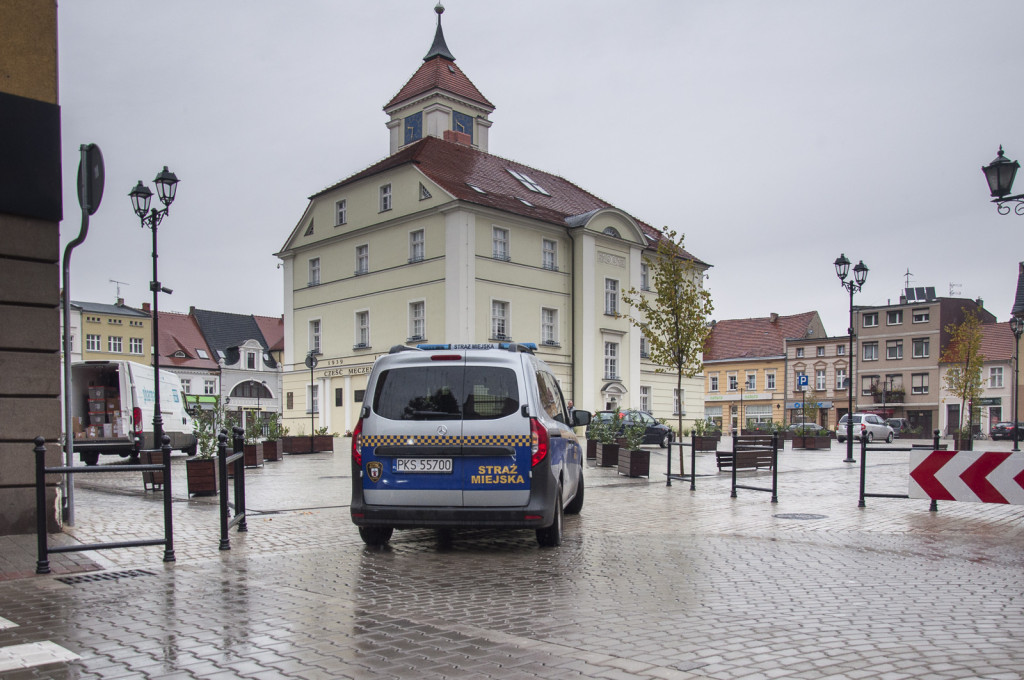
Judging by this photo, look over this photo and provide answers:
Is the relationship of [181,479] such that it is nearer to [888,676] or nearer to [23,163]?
[23,163]

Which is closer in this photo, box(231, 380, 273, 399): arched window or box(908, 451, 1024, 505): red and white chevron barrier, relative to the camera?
box(908, 451, 1024, 505): red and white chevron barrier

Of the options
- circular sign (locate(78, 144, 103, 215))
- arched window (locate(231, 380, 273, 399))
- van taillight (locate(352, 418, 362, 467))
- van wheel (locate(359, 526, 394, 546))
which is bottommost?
arched window (locate(231, 380, 273, 399))

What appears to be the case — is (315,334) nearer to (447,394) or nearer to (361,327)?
(361,327)

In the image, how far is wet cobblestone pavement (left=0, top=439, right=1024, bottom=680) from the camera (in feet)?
16.2

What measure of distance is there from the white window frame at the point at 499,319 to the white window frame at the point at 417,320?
3.33 meters

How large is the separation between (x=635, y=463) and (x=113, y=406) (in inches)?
548

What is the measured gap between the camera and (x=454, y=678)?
4.62 m

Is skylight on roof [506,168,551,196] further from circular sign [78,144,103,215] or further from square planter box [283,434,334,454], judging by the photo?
circular sign [78,144,103,215]

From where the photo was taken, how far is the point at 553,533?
926 centimetres

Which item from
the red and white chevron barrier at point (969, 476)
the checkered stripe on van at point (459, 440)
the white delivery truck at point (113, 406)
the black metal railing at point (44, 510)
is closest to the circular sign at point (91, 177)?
the black metal railing at point (44, 510)

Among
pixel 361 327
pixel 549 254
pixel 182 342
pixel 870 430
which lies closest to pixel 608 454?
pixel 549 254

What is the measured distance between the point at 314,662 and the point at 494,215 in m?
40.2

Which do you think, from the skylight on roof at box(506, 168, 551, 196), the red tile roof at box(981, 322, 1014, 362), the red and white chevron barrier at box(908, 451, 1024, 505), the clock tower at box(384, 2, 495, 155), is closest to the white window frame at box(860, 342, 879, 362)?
the red tile roof at box(981, 322, 1014, 362)

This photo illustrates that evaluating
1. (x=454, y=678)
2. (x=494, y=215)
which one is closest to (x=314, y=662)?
(x=454, y=678)
